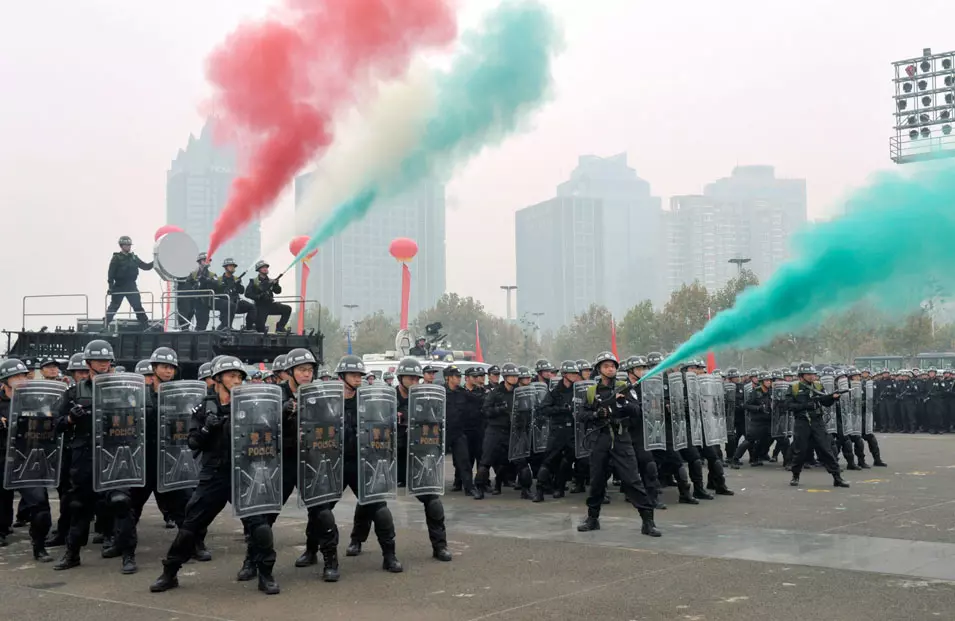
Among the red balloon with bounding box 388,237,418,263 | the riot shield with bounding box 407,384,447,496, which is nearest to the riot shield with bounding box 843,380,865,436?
the riot shield with bounding box 407,384,447,496

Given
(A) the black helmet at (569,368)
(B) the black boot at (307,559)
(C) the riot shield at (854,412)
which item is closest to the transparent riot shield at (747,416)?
(C) the riot shield at (854,412)

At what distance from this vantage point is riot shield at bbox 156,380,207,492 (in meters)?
9.59

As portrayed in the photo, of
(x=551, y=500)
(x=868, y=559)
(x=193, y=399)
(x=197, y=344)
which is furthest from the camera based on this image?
(x=197, y=344)

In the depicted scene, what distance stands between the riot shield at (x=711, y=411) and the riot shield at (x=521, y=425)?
2569 mm

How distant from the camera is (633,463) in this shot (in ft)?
34.1

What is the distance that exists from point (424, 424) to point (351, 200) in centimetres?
1027

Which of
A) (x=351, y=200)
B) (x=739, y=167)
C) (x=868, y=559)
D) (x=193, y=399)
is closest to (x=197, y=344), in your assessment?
(x=351, y=200)

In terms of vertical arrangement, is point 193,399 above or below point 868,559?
above

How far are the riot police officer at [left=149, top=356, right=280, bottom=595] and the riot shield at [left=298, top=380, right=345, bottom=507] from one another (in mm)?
487

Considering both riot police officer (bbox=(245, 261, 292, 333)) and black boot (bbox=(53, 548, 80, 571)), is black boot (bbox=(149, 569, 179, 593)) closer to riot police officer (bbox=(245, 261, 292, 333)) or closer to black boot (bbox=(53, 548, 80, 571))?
black boot (bbox=(53, 548, 80, 571))

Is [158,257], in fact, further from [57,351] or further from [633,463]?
[633,463]

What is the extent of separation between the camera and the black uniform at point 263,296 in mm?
16797

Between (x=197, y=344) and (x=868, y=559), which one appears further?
(x=197, y=344)

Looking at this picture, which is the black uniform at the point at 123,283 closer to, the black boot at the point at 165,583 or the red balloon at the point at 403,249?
the black boot at the point at 165,583
